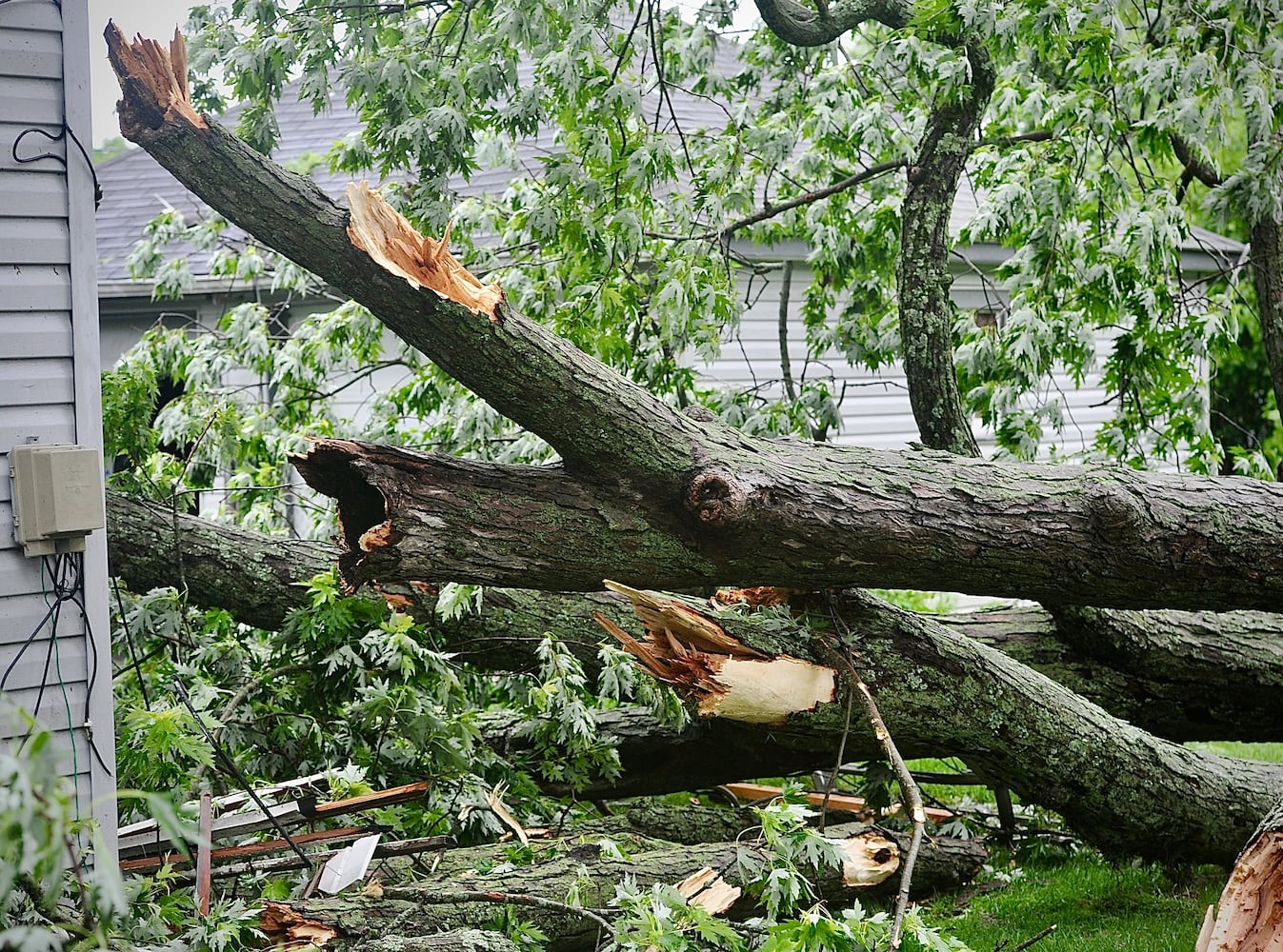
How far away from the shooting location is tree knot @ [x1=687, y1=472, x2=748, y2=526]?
3.12 metres

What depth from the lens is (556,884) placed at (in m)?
3.47

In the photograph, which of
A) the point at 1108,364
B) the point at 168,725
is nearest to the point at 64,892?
the point at 168,725

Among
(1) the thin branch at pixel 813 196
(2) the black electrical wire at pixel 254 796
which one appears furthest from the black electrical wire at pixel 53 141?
(1) the thin branch at pixel 813 196

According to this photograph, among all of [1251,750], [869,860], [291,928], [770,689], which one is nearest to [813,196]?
[770,689]

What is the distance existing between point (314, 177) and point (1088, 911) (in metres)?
8.67

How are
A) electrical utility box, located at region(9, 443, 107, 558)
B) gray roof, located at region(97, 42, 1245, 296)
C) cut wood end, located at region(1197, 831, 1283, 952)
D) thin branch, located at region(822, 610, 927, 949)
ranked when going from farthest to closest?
1. gray roof, located at region(97, 42, 1245, 296)
2. electrical utility box, located at region(9, 443, 107, 558)
3. thin branch, located at region(822, 610, 927, 949)
4. cut wood end, located at region(1197, 831, 1283, 952)

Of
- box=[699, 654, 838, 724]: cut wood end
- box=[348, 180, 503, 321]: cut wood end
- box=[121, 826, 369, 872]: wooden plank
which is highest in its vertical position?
box=[348, 180, 503, 321]: cut wood end

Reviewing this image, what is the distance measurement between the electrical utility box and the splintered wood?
1.51 metres

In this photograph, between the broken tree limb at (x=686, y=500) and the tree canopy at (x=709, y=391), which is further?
the tree canopy at (x=709, y=391)

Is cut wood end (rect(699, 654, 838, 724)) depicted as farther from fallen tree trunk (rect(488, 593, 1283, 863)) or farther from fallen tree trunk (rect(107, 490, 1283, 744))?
fallen tree trunk (rect(107, 490, 1283, 744))

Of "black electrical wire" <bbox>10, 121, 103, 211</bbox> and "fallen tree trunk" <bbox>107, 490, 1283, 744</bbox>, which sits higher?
"black electrical wire" <bbox>10, 121, 103, 211</bbox>

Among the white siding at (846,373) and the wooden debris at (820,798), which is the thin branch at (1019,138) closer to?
the white siding at (846,373)

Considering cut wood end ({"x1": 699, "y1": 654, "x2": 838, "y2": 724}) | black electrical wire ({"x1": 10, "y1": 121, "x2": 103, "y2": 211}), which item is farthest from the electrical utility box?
cut wood end ({"x1": 699, "y1": 654, "x2": 838, "y2": 724})

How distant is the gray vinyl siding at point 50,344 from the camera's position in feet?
9.43
